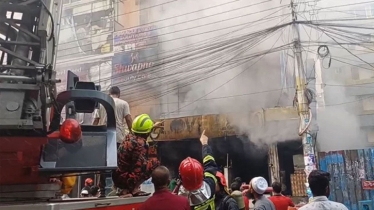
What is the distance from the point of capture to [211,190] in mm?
3131

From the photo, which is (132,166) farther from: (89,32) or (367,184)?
(89,32)

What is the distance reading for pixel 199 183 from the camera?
293 centimetres

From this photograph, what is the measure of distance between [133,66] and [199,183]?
16478mm

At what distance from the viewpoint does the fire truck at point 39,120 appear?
79.0 inches

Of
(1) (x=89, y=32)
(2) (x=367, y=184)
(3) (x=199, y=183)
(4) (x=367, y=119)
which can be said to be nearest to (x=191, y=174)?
(3) (x=199, y=183)

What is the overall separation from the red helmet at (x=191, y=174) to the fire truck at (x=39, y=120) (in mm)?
570

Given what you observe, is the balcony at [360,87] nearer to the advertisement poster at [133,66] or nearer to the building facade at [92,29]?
the advertisement poster at [133,66]

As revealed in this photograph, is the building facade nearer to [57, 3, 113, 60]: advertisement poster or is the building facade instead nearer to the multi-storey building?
[57, 3, 113, 60]: advertisement poster

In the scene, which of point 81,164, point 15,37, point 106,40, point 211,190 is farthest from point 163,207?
point 106,40

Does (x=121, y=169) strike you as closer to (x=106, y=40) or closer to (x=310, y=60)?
(x=310, y=60)

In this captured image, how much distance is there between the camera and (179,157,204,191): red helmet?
9.39ft

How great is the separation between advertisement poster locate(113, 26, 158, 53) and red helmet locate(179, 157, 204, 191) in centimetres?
1601

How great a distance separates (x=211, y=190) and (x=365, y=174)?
28.6ft

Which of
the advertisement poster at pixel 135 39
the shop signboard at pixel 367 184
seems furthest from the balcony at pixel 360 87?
the advertisement poster at pixel 135 39
